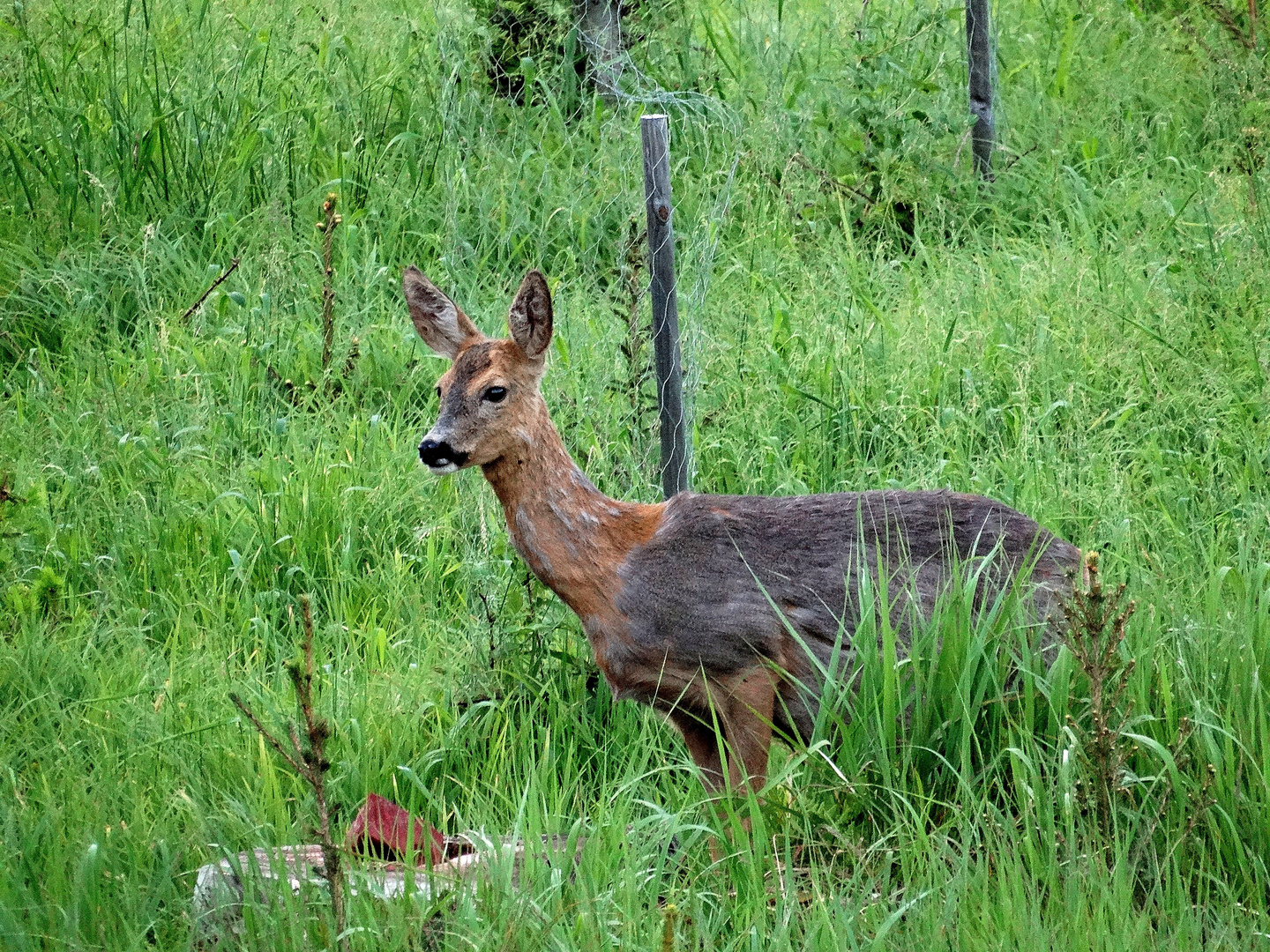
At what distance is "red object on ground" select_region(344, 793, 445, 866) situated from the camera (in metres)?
3.15

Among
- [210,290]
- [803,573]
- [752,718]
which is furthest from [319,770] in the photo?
[210,290]

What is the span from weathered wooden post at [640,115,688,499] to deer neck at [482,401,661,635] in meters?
0.44

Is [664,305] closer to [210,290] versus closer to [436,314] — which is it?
[436,314]

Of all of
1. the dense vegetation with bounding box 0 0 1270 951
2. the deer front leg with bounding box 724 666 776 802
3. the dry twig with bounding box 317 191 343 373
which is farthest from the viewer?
the dry twig with bounding box 317 191 343 373

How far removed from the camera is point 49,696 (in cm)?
390

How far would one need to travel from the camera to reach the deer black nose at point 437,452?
12.5 feet

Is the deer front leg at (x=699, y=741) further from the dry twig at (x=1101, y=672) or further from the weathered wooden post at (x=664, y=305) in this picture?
the dry twig at (x=1101, y=672)

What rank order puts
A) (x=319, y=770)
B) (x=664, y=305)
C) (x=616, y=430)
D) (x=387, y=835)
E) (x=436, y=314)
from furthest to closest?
(x=616, y=430) → (x=664, y=305) → (x=436, y=314) → (x=387, y=835) → (x=319, y=770)

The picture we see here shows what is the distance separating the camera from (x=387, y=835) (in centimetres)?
323

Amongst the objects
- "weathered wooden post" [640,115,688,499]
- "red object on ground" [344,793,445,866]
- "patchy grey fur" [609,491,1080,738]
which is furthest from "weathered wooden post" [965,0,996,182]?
"red object on ground" [344,793,445,866]

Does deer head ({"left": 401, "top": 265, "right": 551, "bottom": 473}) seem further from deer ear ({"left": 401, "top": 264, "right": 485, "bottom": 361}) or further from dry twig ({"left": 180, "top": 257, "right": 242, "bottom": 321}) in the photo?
dry twig ({"left": 180, "top": 257, "right": 242, "bottom": 321})

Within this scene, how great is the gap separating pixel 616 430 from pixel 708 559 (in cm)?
115

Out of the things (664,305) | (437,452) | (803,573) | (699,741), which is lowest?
(699,741)

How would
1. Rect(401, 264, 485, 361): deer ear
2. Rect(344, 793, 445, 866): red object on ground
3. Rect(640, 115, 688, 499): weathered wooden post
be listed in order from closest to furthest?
1. Rect(344, 793, 445, 866): red object on ground
2. Rect(401, 264, 485, 361): deer ear
3. Rect(640, 115, 688, 499): weathered wooden post
